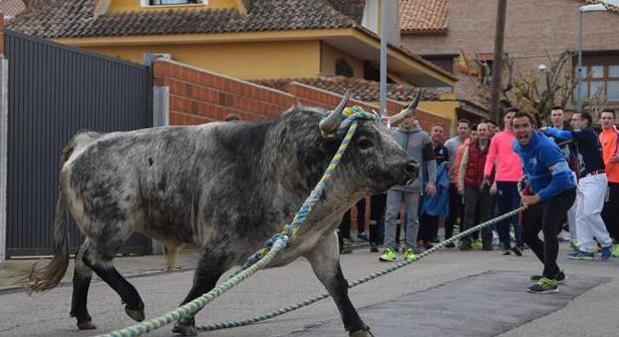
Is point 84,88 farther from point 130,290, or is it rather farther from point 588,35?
point 588,35

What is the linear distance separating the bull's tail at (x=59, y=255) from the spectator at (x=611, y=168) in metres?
9.48

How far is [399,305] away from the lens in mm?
9789

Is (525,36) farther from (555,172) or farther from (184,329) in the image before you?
(184,329)

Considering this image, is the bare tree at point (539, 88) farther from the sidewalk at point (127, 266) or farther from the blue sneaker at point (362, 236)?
the sidewalk at point (127, 266)

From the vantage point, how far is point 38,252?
14.3 meters

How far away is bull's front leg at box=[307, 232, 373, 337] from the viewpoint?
7.68m

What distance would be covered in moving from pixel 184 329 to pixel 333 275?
108 centimetres

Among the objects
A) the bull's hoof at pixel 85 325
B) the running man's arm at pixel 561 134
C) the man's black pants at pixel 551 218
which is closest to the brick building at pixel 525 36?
the running man's arm at pixel 561 134

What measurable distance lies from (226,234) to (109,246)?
1.04 m

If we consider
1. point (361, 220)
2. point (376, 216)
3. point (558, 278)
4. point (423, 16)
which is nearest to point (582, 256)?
point (376, 216)

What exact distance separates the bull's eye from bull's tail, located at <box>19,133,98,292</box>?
90.3 inches

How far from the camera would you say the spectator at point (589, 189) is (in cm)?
1525

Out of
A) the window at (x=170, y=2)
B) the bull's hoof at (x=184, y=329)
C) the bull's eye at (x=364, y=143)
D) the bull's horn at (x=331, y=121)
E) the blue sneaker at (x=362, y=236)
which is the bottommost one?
the blue sneaker at (x=362, y=236)

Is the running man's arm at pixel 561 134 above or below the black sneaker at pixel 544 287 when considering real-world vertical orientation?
above
